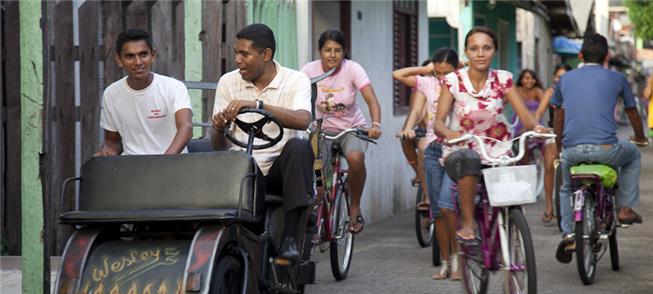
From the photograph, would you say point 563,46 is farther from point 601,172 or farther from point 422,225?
point 601,172

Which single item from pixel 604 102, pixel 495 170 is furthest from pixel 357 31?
pixel 495 170

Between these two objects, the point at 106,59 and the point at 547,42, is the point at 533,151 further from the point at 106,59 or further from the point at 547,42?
the point at 547,42

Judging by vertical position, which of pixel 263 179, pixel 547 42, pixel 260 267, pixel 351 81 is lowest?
pixel 260 267

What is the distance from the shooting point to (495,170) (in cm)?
663

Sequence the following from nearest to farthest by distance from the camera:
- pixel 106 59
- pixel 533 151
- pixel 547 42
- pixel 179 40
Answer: pixel 106 59 → pixel 179 40 → pixel 533 151 → pixel 547 42

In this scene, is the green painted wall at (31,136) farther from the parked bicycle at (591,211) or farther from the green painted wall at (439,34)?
the green painted wall at (439,34)

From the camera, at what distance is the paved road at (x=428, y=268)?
860 cm

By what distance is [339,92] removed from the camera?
9750 millimetres

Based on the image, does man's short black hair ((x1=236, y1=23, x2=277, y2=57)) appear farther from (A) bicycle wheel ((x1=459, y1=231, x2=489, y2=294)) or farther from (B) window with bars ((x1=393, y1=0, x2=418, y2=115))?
(B) window with bars ((x1=393, y1=0, x2=418, y2=115))

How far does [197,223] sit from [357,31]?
24.5 ft

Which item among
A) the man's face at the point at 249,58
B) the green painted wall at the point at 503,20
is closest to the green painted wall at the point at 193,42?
the man's face at the point at 249,58

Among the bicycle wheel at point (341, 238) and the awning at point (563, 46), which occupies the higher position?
the awning at point (563, 46)

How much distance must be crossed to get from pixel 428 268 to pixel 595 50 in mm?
2086

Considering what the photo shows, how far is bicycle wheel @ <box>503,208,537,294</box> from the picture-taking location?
655 cm
